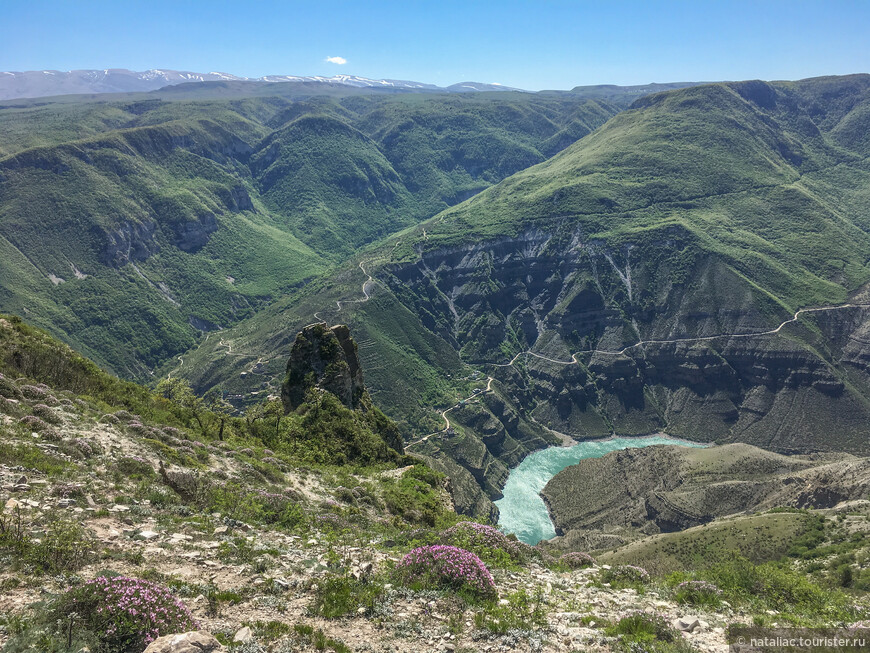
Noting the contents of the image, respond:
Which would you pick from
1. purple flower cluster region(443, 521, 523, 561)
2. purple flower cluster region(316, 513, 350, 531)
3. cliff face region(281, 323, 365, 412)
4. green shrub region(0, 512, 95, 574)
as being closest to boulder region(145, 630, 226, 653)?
green shrub region(0, 512, 95, 574)

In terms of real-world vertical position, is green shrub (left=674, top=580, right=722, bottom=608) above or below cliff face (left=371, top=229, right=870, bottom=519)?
above

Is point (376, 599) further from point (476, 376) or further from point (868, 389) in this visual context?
point (868, 389)

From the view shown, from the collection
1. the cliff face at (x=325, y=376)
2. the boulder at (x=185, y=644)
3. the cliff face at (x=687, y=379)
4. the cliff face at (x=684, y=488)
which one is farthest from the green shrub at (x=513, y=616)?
the cliff face at (x=687, y=379)

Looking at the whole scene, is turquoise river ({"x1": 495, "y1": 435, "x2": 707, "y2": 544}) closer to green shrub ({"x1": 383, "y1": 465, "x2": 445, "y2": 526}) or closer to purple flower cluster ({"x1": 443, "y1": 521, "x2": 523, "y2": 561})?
green shrub ({"x1": 383, "y1": 465, "x2": 445, "y2": 526})

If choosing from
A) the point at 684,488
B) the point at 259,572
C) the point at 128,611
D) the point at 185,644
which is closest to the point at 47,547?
the point at 128,611

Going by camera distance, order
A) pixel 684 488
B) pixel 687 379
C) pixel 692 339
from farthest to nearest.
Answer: pixel 692 339, pixel 687 379, pixel 684 488

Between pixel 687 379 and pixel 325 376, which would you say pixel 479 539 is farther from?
pixel 687 379
